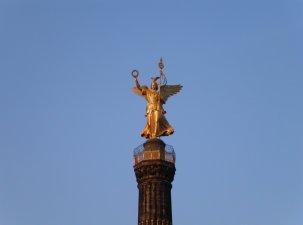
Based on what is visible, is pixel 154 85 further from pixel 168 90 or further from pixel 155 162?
pixel 155 162

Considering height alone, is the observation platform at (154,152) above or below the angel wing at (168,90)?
below

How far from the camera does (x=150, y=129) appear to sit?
47625 mm

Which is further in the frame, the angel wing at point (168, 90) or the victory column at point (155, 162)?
the angel wing at point (168, 90)

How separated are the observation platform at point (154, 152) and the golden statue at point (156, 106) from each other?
3.24 feet

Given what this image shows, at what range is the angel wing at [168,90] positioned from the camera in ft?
162

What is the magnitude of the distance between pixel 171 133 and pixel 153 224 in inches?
327

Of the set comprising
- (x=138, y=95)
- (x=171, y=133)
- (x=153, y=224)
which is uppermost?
(x=138, y=95)

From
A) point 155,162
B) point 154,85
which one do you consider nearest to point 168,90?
point 154,85

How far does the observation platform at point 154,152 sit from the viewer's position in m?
45.8

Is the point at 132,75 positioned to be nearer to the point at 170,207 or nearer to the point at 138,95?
the point at 138,95

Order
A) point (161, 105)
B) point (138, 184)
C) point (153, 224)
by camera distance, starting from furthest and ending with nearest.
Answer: point (161, 105)
point (138, 184)
point (153, 224)

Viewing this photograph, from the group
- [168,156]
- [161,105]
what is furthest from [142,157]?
[161,105]

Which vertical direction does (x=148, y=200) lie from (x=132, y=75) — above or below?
below

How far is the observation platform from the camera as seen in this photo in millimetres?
45750
